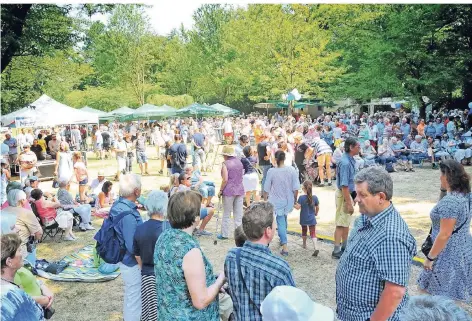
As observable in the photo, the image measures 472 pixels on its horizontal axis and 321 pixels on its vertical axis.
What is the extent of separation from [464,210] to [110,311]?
4.03 meters

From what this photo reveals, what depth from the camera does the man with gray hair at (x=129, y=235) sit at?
3891 mm

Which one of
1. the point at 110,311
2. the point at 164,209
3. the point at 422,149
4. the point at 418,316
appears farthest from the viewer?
the point at 422,149

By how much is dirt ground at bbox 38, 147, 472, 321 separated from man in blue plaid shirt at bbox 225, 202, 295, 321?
2811mm

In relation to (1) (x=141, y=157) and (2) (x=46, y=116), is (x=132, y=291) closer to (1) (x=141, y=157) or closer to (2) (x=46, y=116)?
(1) (x=141, y=157)

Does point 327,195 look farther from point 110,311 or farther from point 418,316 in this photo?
point 418,316

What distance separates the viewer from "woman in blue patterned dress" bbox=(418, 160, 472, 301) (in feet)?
12.2

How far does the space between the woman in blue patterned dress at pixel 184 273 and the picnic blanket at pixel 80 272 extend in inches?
147

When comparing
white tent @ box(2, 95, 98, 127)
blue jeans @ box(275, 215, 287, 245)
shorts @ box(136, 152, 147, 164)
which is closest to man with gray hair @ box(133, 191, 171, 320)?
blue jeans @ box(275, 215, 287, 245)

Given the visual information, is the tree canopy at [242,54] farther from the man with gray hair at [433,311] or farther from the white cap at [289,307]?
the man with gray hair at [433,311]

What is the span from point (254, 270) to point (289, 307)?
0.68 m

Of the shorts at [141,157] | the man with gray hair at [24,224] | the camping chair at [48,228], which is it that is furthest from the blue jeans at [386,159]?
the man with gray hair at [24,224]

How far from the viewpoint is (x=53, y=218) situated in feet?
26.5

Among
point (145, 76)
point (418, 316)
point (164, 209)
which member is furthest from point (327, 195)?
point (145, 76)

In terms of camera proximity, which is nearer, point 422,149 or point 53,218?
point 53,218
